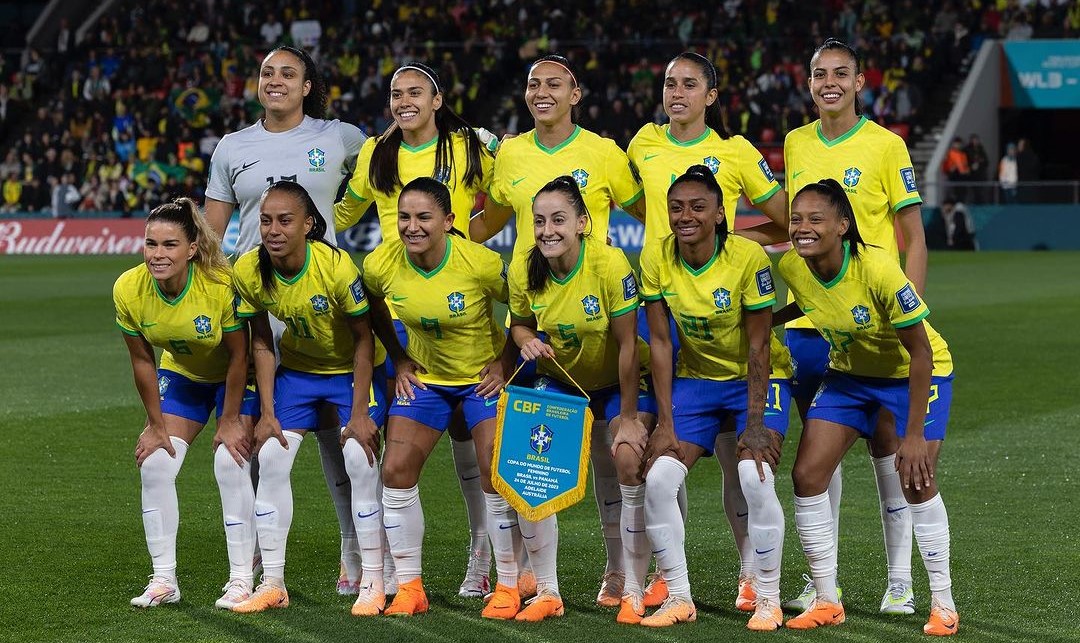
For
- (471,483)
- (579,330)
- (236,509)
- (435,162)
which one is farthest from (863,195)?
(236,509)

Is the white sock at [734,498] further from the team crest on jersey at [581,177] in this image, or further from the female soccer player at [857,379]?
the team crest on jersey at [581,177]

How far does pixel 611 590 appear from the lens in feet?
19.7

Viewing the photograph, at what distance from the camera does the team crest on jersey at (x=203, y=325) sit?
5.98 meters

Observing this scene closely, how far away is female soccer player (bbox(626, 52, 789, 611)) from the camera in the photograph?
6.00m

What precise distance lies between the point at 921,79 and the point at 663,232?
2520 cm

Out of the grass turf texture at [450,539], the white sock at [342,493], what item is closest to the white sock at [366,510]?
the grass turf texture at [450,539]

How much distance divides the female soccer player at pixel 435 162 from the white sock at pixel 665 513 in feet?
3.08

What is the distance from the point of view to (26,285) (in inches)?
862

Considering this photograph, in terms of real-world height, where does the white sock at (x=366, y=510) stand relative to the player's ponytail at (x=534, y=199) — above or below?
below

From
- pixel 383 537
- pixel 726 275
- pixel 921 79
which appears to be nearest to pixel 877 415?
pixel 726 275

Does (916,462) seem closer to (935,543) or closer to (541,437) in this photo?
(935,543)

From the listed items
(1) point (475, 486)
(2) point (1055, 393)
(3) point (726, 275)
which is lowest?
(2) point (1055, 393)

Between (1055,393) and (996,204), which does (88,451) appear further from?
(996,204)

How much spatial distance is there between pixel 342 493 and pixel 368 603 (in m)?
0.68
